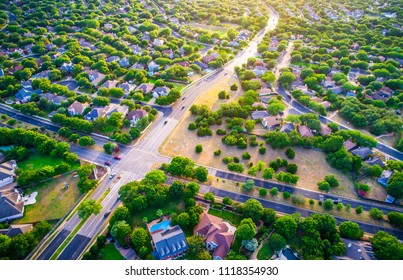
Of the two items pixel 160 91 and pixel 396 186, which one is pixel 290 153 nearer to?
pixel 396 186

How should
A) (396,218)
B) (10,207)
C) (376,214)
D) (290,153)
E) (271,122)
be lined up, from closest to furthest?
1. (396,218)
2. (10,207)
3. (376,214)
4. (290,153)
5. (271,122)

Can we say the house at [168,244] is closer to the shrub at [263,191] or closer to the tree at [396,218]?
the shrub at [263,191]

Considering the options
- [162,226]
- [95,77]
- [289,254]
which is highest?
[95,77]

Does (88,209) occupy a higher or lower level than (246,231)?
lower

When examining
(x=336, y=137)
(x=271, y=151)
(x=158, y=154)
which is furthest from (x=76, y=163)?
(x=336, y=137)

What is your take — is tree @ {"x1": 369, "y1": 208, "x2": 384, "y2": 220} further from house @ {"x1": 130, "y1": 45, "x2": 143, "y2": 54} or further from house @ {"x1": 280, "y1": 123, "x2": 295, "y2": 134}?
house @ {"x1": 130, "y1": 45, "x2": 143, "y2": 54}

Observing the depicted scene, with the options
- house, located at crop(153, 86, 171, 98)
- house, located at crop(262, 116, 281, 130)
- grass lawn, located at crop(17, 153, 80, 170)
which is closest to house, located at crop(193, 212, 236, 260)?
grass lawn, located at crop(17, 153, 80, 170)

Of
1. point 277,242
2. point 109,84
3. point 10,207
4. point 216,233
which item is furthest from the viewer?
point 109,84

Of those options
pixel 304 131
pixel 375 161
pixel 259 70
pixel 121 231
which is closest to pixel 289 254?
pixel 121 231
